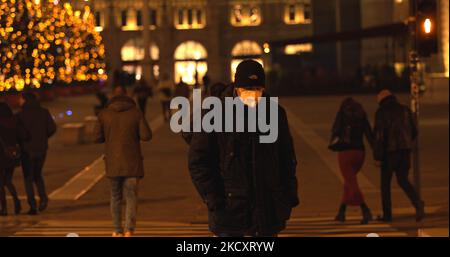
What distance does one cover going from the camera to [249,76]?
7.96 metres

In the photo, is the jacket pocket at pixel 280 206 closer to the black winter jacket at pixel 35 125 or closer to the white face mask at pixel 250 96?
the white face mask at pixel 250 96

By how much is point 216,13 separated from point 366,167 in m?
101

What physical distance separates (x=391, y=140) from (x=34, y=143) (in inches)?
196

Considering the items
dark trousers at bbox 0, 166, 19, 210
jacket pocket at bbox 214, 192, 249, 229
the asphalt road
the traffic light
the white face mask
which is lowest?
the asphalt road

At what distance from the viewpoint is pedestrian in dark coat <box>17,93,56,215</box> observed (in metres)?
17.4

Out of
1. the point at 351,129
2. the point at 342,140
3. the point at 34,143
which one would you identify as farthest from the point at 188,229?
the point at 34,143

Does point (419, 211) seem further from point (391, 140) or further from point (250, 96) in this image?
point (250, 96)

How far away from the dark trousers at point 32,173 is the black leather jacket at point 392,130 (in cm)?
479

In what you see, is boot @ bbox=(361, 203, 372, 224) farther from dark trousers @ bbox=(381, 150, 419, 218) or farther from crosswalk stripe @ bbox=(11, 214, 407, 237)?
dark trousers @ bbox=(381, 150, 419, 218)

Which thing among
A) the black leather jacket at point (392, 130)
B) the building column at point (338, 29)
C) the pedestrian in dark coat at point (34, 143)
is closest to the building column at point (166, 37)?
the building column at point (338, 29)

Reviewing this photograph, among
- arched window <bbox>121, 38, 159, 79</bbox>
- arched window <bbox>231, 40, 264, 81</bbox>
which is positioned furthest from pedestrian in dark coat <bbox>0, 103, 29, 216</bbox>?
arched window <bbox>231, 40, 264, 81</bbox>

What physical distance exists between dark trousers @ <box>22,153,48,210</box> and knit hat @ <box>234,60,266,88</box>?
31.9 feet

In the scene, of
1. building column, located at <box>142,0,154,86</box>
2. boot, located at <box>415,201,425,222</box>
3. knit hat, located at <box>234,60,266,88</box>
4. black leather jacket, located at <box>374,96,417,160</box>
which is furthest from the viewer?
building column, located at <box>142,0,154,86</box>

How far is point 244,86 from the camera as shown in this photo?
796 centimetres
